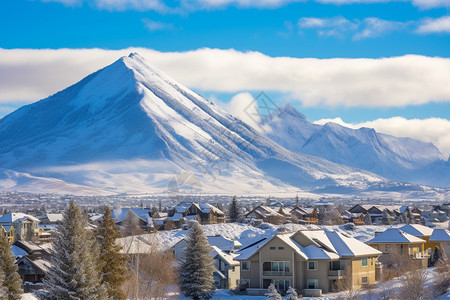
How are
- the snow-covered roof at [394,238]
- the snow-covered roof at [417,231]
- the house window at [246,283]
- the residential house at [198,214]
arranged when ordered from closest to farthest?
the house window at [246,283] < the snow-covered roof at [394,238] < the snow-covered roof at [417,231] < the residential house at [198,214]

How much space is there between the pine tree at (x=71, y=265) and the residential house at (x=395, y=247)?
48.5 meters

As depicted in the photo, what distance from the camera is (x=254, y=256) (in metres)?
70.8

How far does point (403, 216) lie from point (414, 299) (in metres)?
106

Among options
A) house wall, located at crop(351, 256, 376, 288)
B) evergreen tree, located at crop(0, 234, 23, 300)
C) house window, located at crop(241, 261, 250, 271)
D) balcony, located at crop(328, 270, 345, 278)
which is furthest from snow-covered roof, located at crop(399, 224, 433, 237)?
evergreen tree, located at crop(0, 234, 23, 300)

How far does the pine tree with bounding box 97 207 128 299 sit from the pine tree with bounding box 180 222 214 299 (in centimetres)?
1844

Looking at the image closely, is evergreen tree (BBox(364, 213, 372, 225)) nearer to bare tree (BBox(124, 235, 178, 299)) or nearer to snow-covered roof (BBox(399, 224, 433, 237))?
snow-covered roof (BBox(399, 224, 433, 237))

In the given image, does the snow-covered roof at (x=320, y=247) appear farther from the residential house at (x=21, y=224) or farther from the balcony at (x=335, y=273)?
the residential house at (x=21, y=224)

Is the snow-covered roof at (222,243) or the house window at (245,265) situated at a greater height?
the snow-covered roof at (222,243)

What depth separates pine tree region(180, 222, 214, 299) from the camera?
219 feet

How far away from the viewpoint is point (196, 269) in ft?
221

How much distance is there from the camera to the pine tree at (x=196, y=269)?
66.8 metres

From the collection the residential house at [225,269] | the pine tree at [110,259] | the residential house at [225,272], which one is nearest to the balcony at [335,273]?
the residential house at [225,272]

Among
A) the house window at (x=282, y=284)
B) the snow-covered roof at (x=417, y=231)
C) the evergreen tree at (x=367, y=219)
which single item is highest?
the evergreen tree at (x=367, y=219)

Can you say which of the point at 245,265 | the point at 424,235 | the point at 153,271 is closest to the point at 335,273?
the point at 245,265
